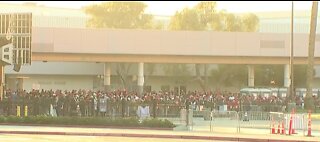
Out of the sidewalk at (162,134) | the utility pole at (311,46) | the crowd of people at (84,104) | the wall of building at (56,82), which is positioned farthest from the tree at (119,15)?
the sidewalk at (162,134)

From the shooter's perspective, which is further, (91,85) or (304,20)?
(304,20)

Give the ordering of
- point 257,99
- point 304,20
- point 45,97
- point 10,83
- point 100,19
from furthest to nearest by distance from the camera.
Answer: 1. point 304,20
2. point 100,19
3. point 10,83
4. point 257,99
5. point 45,97

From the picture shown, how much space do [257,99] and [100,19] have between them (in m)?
50.6

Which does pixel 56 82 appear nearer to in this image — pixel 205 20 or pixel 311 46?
pixel 205 20

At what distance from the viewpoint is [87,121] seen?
3133cm

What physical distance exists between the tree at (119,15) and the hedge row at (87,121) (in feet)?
192

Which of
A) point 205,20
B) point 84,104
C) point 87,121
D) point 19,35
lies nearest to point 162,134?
point 87,121

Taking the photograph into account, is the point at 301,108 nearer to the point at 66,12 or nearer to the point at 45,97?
the point at 45,97

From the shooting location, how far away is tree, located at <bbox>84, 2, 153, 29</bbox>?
90.3 meters

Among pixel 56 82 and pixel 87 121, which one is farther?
pixel 56 82

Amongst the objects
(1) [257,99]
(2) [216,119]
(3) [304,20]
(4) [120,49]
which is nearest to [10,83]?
(4) [120,49]

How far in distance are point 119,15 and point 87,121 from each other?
198 ft

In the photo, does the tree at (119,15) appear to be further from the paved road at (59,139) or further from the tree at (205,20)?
the paved road at (59,139)

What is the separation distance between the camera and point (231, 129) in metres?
30.1
